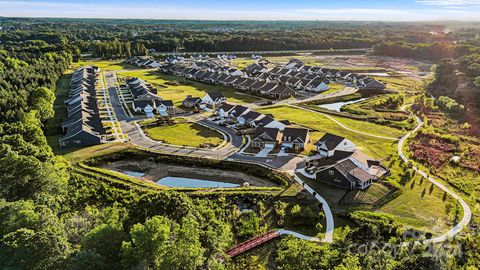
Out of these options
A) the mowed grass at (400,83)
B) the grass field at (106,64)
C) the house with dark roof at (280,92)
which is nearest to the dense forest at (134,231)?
the house with dark roof at (280,92)

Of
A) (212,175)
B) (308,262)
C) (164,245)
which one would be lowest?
(212,175)

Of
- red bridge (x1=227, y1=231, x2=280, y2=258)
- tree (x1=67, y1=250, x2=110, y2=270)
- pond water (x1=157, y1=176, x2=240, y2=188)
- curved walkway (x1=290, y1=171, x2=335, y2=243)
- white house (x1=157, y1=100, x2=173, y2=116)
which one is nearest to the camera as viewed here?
tree (x1=67, y1=250, x2=110, y2=270)

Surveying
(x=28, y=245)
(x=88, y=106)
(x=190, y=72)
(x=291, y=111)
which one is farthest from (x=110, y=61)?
(x=28, y=245)

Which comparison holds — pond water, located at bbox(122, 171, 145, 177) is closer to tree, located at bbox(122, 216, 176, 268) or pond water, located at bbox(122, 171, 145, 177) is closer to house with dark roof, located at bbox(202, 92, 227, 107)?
tree, located at bbox(122, 216, 176, 268)

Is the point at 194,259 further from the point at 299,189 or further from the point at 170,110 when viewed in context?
the point at 170,110

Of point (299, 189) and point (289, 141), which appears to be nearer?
point (299, 189)

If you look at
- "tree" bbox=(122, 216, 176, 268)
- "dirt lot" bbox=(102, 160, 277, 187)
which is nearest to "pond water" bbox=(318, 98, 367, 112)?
"dirt lot" bbox=(102, 160, 277, 187)

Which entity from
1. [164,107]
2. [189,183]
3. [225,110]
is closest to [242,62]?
[164,107]
